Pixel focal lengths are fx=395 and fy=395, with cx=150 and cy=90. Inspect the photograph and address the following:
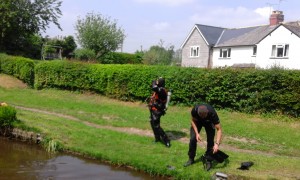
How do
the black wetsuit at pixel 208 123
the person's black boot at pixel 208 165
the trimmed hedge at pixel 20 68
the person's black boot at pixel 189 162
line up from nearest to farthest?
the black wetsuit at pixel 208 123, the person's black boot at pixel 208 165, the person's black boot at pixel 189 162, the trimmed hedge at pixel 20 68

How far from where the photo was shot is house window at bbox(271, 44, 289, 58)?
3747 centimetres

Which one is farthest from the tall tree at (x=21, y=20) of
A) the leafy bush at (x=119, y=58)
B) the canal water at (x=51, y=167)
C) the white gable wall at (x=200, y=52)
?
the canal water at (x=51, y=167)

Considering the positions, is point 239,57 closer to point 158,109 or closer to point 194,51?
point 194,51

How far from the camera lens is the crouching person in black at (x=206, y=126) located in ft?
28.4

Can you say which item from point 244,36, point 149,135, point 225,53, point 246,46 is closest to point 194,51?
point 225,53

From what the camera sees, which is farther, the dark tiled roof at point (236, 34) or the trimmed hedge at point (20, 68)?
the dark tiled roof at point (236, 34)

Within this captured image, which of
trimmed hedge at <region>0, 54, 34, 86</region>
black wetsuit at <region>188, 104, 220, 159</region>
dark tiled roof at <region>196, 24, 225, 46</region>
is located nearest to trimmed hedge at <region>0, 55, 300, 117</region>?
trimmed hedge at <region>0, 54, 34, 86</region>

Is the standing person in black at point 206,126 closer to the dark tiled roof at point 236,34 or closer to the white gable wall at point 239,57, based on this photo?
the dark tiled roof at point 236,34

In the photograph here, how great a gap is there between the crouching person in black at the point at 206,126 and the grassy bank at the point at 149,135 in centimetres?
26

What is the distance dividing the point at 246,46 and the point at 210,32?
306 inches

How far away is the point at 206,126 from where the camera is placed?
9.12 meters

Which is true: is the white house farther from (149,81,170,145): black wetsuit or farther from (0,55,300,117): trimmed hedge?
(149,81,170,145): black wetsuit

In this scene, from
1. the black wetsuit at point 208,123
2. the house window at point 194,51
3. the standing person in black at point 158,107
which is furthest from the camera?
the house window at point 194,51

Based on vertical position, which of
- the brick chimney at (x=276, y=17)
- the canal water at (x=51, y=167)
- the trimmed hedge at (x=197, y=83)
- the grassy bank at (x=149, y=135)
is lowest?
the canal water at (x=51, y=167)
